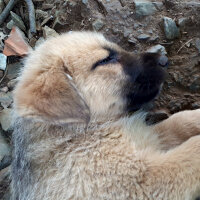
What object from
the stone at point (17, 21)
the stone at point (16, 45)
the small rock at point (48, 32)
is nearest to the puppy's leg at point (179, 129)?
the small rock at point (48, 32)

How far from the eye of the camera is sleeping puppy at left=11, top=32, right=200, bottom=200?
8.79 feet

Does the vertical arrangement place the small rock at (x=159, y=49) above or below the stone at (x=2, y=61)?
above

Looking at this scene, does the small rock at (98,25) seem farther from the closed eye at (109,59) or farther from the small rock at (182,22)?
the closed eye at (109,59)

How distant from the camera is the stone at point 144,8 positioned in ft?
13.2

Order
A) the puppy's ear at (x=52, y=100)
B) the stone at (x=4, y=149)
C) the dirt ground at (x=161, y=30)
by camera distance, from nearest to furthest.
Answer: the puppy's ear at (x=52, y=100), the dirt ground at (x=161, y=30), the stone at (x=4, y=149)

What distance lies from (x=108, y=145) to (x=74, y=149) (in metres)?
0.31

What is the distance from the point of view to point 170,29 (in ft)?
12.5

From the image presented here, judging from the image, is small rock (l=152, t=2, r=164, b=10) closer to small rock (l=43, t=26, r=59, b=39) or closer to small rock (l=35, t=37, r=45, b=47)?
small rock (l=43, t=26, r=59, b=39)

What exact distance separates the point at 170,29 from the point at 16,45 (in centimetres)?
224

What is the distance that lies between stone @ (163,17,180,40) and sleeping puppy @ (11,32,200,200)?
0.67 m

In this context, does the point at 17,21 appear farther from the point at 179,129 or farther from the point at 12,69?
the point at 179,129

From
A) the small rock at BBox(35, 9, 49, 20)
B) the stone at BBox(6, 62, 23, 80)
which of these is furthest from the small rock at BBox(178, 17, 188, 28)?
the stone at BBox(6, 62, 23, 80)

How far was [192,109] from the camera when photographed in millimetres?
3654

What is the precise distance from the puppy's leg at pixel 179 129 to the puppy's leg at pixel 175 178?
0.49 m
